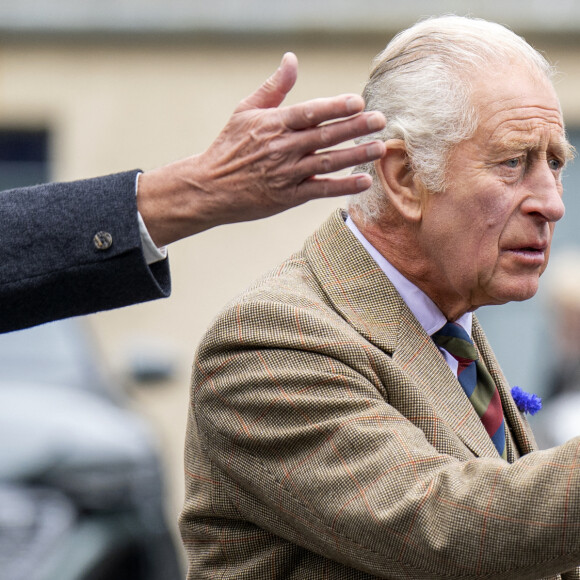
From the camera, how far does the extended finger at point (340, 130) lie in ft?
7.34

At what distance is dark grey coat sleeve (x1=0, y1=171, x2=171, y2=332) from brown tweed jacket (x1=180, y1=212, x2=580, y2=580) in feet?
0.86

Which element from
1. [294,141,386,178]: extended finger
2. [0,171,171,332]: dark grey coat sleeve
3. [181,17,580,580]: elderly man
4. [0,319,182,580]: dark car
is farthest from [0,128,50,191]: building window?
[294,141,386,178]: extended finger

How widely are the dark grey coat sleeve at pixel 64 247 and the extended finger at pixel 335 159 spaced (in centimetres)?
32

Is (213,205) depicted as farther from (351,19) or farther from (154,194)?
(351,19)

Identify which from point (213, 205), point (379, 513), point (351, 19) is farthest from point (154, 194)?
point (351, 19)

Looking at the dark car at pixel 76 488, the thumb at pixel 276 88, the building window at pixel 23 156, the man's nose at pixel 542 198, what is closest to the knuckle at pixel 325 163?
the thumb at pixel 276 88

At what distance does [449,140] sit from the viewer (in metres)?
2.77

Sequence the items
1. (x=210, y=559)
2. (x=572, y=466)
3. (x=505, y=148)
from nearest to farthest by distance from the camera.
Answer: (x=572, y=466) < (x=210, y=559) < (x=505, y=148)

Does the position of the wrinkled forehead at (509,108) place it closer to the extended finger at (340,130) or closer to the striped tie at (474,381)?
the striped tie at (474,381)

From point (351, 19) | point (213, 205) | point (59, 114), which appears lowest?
point (59, 114)

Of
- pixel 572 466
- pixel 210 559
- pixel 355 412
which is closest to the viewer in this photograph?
pixel 572 466

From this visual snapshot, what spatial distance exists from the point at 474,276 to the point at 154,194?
2.57 ft

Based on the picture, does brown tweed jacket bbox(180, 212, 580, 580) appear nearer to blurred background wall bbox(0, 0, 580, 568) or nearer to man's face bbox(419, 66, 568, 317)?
man's face bbox(419, 66, 568, 317)

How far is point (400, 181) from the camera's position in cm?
286
